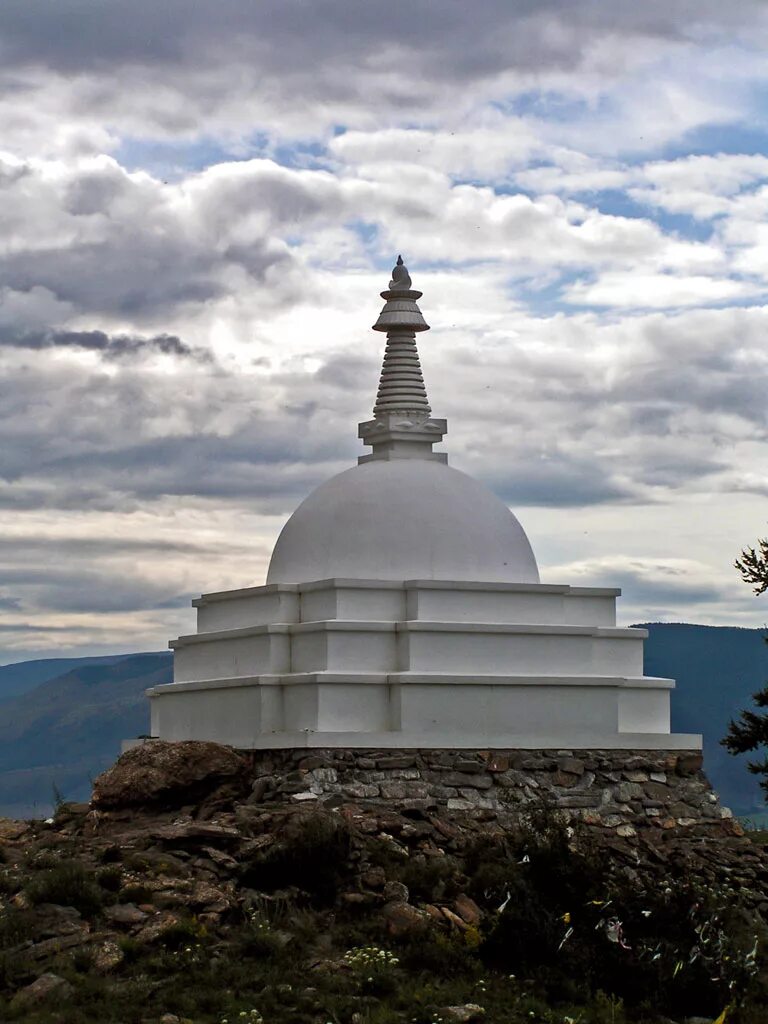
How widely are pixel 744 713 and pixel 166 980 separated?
39.4ft

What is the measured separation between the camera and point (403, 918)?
1883 centimetres

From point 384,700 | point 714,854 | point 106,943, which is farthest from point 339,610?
point 106,943

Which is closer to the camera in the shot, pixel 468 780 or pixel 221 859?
pixel 221 859

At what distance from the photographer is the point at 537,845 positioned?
2016cm

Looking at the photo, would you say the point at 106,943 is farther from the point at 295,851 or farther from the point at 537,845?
the point at 537,845

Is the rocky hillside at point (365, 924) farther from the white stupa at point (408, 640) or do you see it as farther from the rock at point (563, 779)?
the white stupa at point (408, 640)

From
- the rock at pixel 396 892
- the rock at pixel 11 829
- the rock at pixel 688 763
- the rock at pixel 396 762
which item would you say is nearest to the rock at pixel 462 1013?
the rock at pixel 396 892

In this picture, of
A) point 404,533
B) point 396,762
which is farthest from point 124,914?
point 404,533

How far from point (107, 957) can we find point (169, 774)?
213 inches

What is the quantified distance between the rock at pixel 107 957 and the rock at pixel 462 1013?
3.14 m

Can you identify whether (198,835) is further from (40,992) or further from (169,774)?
(40,992)

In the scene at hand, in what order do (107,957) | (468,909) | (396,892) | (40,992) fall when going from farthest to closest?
(396,892), (468,909), (107,957), (40,992)

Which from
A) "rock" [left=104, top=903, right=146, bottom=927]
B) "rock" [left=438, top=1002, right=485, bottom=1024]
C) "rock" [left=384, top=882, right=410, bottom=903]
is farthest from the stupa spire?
"rock" [left=438, top=1002, right=485, bottom=1024]

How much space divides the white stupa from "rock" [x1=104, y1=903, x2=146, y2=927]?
15.2 feet
